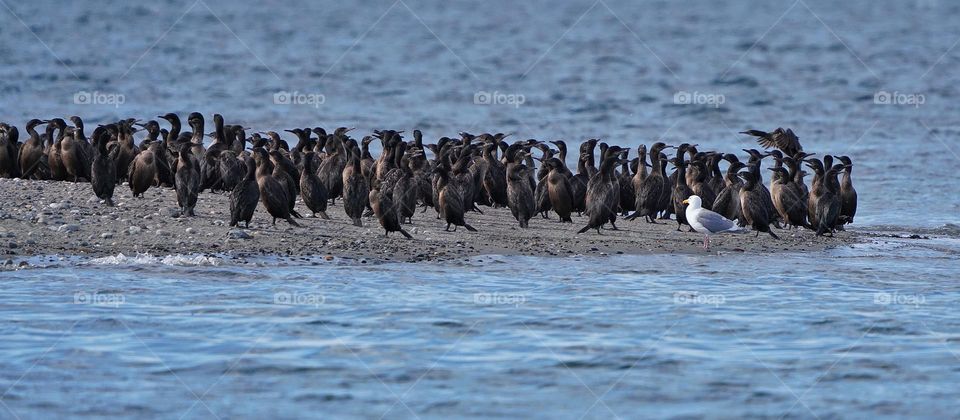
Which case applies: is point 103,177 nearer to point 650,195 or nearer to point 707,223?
point 650,195

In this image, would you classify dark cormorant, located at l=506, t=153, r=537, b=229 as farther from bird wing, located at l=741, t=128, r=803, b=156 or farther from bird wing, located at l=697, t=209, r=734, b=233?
bird wing, located at l=741, t=128, r=803, b=156

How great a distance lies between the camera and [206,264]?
14.5 m

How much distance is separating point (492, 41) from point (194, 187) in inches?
2255

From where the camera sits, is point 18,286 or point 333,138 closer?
point 18,286

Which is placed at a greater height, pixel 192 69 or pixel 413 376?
pixel 192 69

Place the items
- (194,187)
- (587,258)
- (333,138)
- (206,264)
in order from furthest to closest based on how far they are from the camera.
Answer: (333,138)
(194,187)
(587,258)
(206,264)

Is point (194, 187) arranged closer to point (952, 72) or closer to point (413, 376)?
point (413, 376)

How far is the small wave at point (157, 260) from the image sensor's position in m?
14.4

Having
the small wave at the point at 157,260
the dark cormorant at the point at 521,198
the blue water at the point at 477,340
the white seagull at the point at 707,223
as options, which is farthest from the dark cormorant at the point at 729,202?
the small wave at the point at 157,260

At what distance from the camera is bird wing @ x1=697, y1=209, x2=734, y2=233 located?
1711 centimetres

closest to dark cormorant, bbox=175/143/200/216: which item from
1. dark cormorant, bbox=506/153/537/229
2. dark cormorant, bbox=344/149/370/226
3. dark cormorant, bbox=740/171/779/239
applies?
dark cormorant, bbox=344/149/370/226

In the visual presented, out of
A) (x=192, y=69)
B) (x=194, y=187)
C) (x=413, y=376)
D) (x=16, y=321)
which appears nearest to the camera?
(x=413, y=376)

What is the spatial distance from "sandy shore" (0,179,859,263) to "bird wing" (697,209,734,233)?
24cm

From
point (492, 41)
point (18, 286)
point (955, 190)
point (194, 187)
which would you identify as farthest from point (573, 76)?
point (18, 286)
